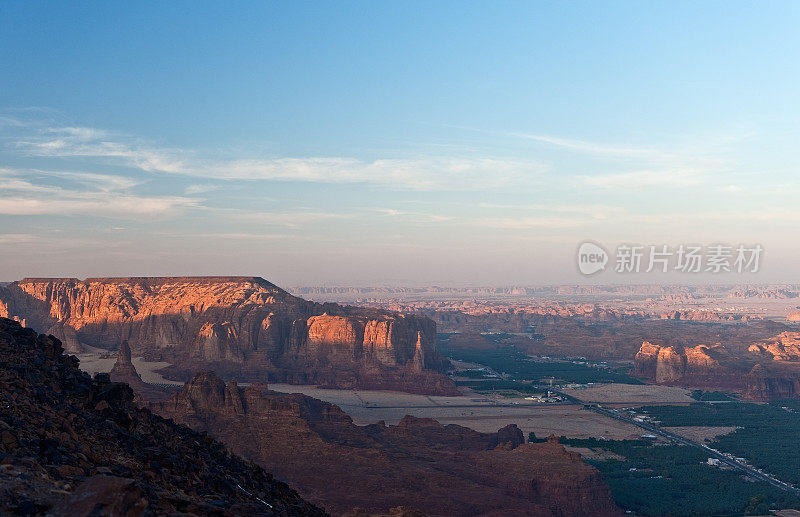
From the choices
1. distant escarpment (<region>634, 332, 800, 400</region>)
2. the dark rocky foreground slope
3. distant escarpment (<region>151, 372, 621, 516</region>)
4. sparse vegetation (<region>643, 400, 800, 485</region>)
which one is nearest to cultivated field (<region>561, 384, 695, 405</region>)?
sparse vegetation (<region>643, 400, 800, 485</region>)

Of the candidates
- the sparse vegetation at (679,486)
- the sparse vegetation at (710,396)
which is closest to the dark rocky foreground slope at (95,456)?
the sparse vegetation at (679,486)

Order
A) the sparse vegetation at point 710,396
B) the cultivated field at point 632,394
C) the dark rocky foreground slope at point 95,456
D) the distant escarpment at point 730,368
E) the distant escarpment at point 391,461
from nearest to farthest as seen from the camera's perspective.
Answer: the dark rocky foreground slope at point 95,456 → the distant escarpment at point 391,461 → the cultivated field at point 632,394 → the sparse vegetation at point 710,396 → the distant escarpment at point 730,368

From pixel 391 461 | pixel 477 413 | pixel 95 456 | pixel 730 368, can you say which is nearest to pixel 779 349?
pixel 730 368

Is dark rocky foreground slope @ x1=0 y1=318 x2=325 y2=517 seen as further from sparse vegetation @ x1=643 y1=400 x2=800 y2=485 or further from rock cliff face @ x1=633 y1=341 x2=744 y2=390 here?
rock cliff face @ x1=633 y1=341 x2=744 y2=390

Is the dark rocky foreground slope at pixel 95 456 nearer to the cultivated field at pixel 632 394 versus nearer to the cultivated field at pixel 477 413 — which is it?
the cultivated field at pixel 477 413

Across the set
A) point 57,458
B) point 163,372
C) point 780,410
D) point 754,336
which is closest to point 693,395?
point 780,410

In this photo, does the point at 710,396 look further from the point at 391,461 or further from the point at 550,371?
the point at 391,461
